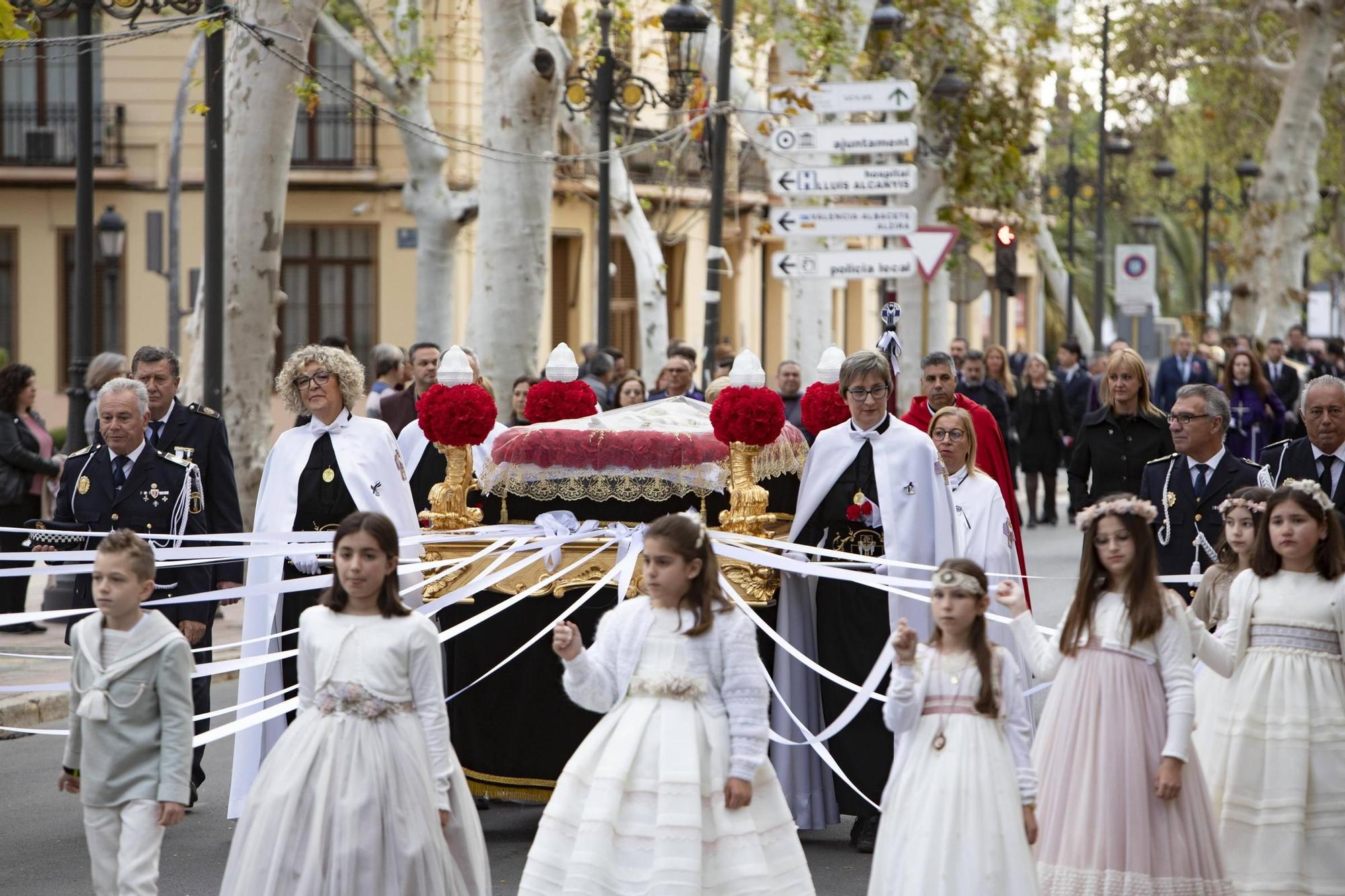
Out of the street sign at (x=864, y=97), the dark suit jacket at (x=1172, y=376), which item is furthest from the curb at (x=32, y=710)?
the dark suit jacket at (x=1172, y=376)

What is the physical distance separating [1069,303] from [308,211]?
13.9m

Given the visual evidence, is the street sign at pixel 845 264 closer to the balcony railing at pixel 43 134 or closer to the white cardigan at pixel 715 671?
the white cardigan at pixel 715 671

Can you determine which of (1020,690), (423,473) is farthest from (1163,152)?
(1020,690)

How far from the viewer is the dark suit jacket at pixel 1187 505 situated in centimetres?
816

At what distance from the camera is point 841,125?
17328mm

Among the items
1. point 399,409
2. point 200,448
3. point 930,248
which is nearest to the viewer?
point 200,448

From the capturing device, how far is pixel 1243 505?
6766 mm

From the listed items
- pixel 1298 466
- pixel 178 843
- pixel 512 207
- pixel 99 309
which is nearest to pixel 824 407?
pixel 1298 466

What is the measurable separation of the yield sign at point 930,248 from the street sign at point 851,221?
56 cm

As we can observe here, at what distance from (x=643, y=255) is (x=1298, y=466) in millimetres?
16963

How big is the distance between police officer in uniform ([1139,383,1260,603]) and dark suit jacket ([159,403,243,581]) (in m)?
3.86

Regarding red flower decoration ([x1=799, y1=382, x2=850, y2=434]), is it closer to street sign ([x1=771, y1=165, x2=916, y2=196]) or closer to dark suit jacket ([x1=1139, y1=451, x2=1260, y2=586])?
dark suit jacket ([x1=1139, y1=451, x2=1260, y2=586])

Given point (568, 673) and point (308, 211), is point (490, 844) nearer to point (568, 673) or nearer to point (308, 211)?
point (568, 673)

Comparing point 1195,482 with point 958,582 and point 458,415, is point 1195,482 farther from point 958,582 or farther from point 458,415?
point 458,415
